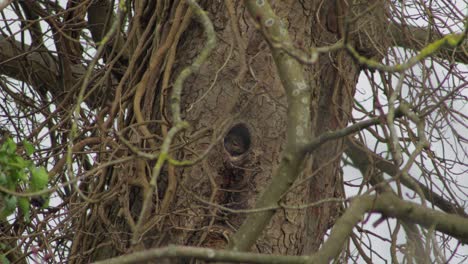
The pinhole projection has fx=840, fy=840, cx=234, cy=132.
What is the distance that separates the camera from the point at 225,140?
2.71 metres

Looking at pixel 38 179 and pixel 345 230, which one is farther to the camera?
pixel 38 179

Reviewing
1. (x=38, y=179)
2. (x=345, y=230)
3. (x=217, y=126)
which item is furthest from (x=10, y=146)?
(x=345, y=230)

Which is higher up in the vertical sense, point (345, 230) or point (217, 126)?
point (217, 126)

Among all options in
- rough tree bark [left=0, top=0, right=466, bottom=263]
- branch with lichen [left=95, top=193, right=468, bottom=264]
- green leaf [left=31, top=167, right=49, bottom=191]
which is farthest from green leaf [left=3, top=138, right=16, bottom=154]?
branch with lichen [left=95, top=193, right=468, bottom=264]

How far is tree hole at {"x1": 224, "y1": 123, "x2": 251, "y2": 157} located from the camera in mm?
2711

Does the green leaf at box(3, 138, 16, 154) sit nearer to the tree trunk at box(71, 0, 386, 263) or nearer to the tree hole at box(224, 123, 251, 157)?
the tree trunk at box(71, 0, 386, 263)

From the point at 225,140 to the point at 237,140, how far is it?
41mm

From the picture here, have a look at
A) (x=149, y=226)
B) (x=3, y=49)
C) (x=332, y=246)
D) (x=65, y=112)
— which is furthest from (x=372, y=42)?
(x=3, y=49)

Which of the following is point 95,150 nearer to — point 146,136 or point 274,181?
point 146,136

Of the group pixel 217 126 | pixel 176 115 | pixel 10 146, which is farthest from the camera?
pixel 217 126

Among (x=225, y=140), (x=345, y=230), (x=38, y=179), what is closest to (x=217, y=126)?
(x=225, y=140)

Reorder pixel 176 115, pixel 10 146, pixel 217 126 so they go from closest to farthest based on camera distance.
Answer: pixel 176 115 → pixel 10 146 → pixel 217 126

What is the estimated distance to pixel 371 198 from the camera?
73.4 inches

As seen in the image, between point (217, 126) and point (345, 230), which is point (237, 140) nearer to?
point (217, 126)
